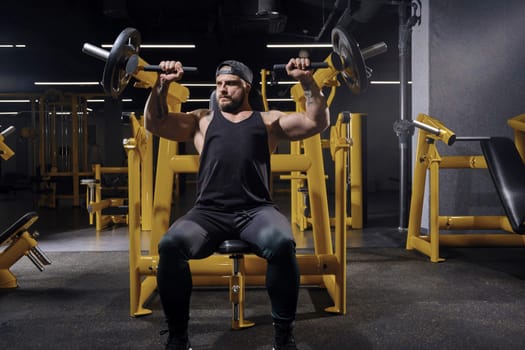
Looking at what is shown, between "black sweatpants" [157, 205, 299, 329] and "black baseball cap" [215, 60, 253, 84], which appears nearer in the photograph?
"black sweatpants" [157, 205, 299, 329]

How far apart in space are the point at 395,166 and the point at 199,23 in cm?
643

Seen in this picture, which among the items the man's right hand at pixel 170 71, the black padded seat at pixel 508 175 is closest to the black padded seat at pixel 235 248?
the man's right hand at pixel 170 71

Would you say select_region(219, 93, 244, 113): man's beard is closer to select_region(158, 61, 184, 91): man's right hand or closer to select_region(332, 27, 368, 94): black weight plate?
select_region(158, 61, 184, 91): man's right hand

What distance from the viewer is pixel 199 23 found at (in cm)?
638

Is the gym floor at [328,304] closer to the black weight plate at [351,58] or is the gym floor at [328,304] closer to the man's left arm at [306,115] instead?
the man's left arm at [306,115]

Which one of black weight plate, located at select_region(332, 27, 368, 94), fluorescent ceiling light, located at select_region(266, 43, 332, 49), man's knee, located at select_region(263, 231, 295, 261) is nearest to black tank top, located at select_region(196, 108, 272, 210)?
man's knee, located at select_region(263, 231, 295, 261)

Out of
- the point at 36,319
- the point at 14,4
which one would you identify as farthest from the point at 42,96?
the point at 36,319

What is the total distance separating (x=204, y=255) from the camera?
5.44 ft

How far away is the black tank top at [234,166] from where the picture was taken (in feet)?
5.80

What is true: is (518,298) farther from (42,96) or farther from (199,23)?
(42,96)

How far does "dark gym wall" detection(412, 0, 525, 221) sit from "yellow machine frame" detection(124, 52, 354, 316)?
1.86 meters

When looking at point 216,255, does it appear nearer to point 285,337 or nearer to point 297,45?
point 285,337

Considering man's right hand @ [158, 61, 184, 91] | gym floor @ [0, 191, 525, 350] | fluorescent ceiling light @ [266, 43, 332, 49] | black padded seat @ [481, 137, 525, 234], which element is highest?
fluorescent ceiling light @ [266, 43, 332, 49]

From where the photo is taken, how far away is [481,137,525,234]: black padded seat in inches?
101
